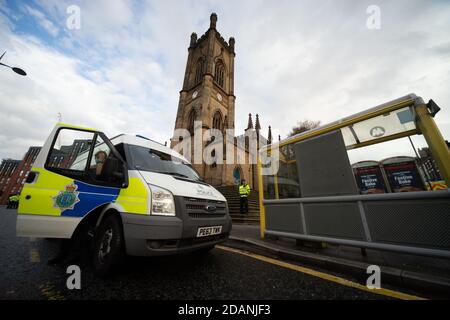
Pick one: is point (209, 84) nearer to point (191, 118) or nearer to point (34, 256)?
point (191, 118)

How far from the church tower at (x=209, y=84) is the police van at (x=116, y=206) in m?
16.5

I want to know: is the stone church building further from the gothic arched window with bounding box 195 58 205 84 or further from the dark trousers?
the dark trousers

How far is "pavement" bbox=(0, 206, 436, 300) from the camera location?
1658 mm

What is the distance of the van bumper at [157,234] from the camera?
1.85m

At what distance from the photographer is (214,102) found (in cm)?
2130

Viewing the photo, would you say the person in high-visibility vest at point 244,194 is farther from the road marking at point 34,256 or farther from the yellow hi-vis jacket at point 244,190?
the road marking at point 34,256

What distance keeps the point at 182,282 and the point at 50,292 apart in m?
1.27

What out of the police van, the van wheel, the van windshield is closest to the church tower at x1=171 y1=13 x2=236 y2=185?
the van windshield

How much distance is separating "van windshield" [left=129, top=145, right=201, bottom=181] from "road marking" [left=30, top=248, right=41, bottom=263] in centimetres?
208

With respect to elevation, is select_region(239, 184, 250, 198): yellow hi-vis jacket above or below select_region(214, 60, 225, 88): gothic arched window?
below

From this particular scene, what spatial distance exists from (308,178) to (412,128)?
223 cm

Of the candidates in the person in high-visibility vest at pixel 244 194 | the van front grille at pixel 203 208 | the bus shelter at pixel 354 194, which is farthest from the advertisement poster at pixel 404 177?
the van front grille at pixel 203 208
